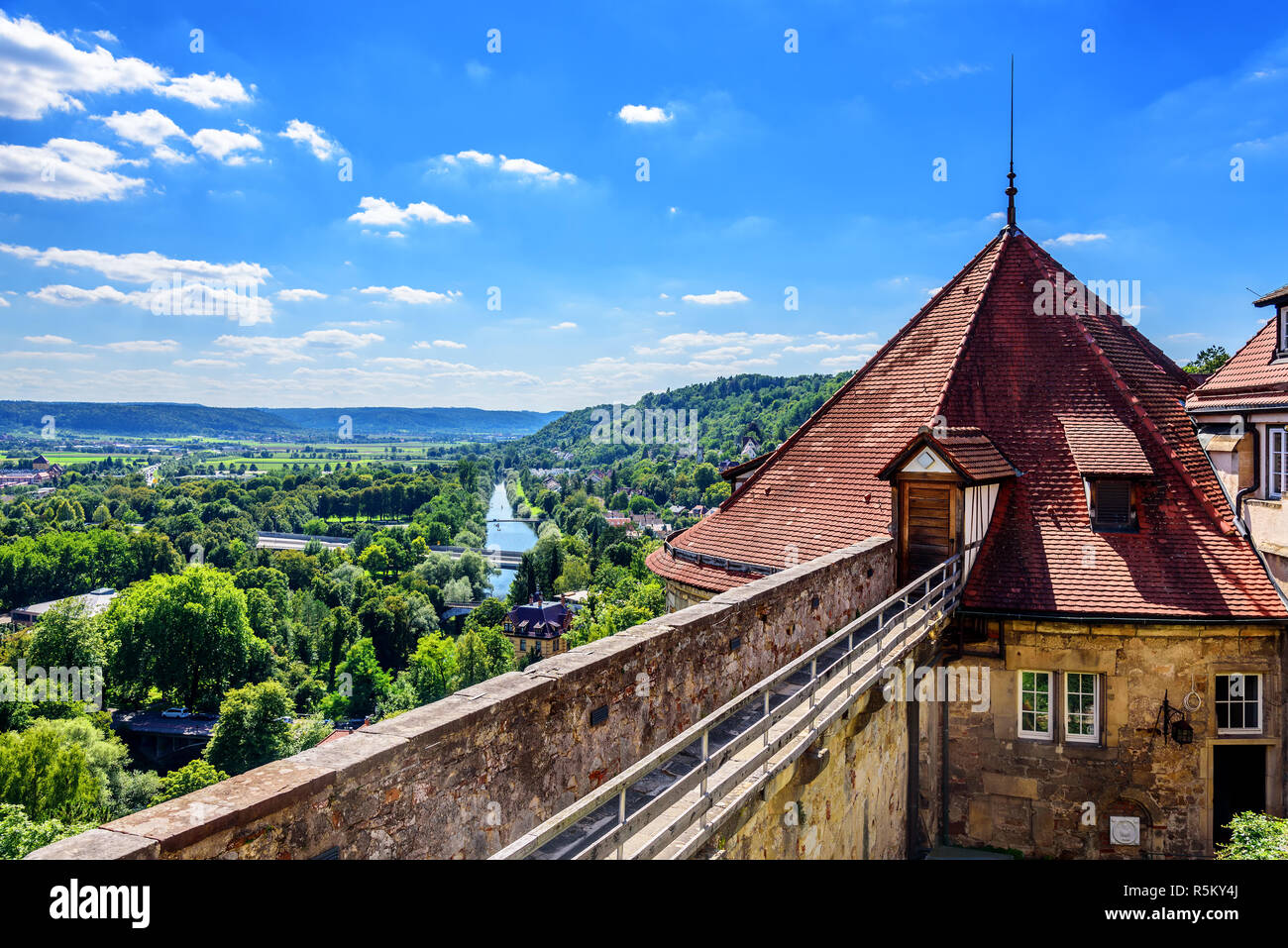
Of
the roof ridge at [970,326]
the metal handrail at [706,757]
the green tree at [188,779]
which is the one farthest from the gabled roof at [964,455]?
the green tree at [188,779]

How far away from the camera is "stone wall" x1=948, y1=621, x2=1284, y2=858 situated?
37.8 feet

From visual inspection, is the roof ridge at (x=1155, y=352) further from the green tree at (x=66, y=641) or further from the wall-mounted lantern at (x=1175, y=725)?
the green tree at (x=66, y=641)

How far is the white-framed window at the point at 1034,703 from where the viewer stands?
12023 mm

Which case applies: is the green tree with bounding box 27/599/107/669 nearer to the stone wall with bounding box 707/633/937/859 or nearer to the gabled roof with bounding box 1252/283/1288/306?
the stone wall with bounding box 707/633/937/859

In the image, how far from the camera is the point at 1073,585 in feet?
38.8

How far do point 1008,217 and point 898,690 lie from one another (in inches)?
418

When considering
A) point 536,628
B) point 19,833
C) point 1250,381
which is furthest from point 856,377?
point 536,628

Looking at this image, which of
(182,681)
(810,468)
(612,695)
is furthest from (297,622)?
(612,695)

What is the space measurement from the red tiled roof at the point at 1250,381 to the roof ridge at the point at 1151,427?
70 centimetres

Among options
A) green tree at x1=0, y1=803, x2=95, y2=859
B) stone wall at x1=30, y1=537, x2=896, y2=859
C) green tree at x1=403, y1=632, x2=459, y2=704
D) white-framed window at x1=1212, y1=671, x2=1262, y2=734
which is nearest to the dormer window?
white-framed window at x1=1212, y1=671, x2=1262, y2=734

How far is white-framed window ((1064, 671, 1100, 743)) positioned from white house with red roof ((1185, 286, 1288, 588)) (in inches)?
113

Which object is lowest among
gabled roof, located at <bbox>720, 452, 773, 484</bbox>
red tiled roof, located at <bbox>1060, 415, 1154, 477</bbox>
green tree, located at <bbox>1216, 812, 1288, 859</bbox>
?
green tree, located at <bbox>1216, 812, 1288, 859</bbox>

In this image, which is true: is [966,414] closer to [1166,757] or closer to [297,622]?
[1166,757]

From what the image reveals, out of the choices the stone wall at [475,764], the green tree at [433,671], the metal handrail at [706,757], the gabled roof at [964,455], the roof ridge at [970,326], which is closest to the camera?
the stone wall at [475,764]
